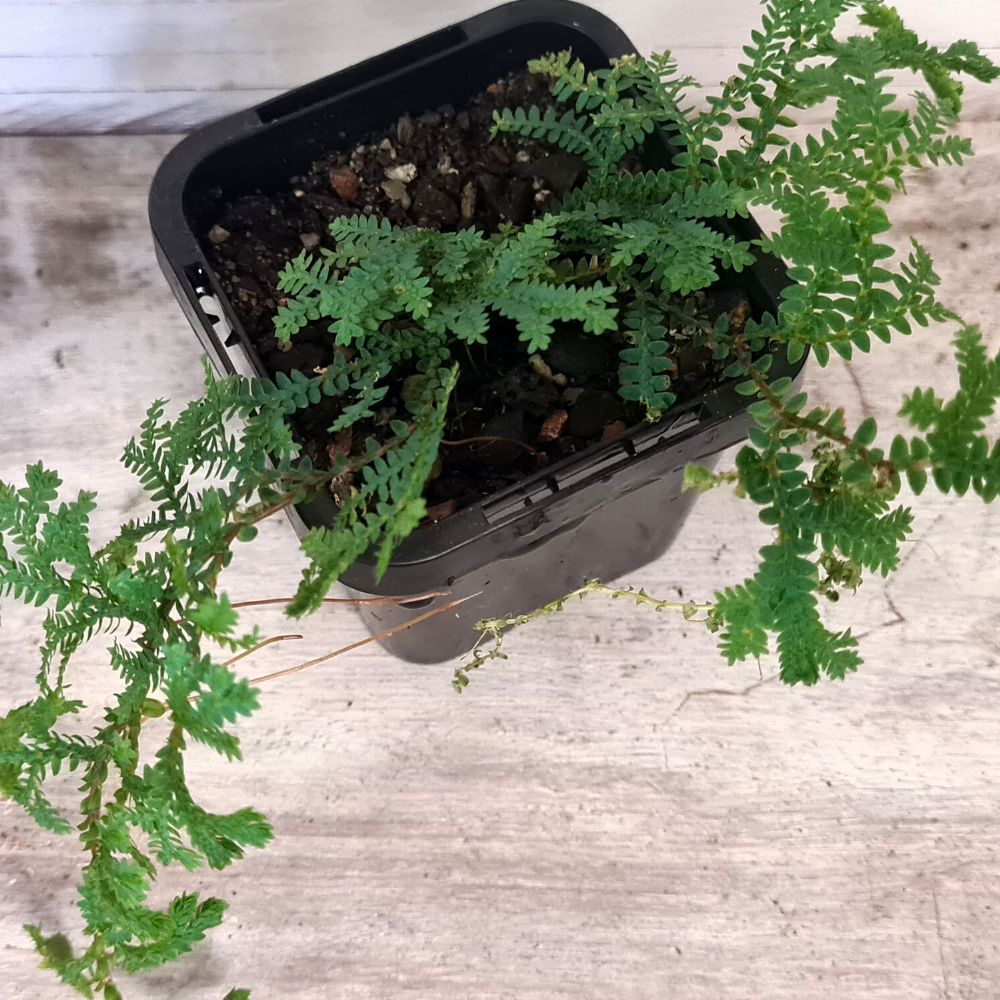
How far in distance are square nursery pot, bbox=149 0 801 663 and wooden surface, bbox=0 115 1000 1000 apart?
13 centimetres

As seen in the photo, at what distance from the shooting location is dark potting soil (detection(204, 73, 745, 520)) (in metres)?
1.04

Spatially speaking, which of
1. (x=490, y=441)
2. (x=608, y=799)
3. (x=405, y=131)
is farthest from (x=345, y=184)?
(x=608, y=799)

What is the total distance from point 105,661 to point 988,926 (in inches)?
49.6

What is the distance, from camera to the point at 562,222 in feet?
3.30

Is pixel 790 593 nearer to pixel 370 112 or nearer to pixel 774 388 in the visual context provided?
pixel 774 388

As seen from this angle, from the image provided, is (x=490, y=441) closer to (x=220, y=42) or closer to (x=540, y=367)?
(x=540, y=367)

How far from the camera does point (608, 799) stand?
1.35 m

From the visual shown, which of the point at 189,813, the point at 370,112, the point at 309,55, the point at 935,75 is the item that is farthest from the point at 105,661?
the point at 935,75

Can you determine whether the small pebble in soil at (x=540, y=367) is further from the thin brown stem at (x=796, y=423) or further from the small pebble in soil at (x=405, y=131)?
the small pebble in soil at (x=405, y=131)

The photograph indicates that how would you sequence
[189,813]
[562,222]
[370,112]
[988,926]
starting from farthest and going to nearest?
[988,926]
[370,112]
[562,222]
[189,813]

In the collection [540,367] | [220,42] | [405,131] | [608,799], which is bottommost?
[608,799]

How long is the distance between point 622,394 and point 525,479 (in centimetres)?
13

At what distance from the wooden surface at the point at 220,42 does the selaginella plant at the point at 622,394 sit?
0.46m

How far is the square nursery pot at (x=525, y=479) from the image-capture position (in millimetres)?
956
